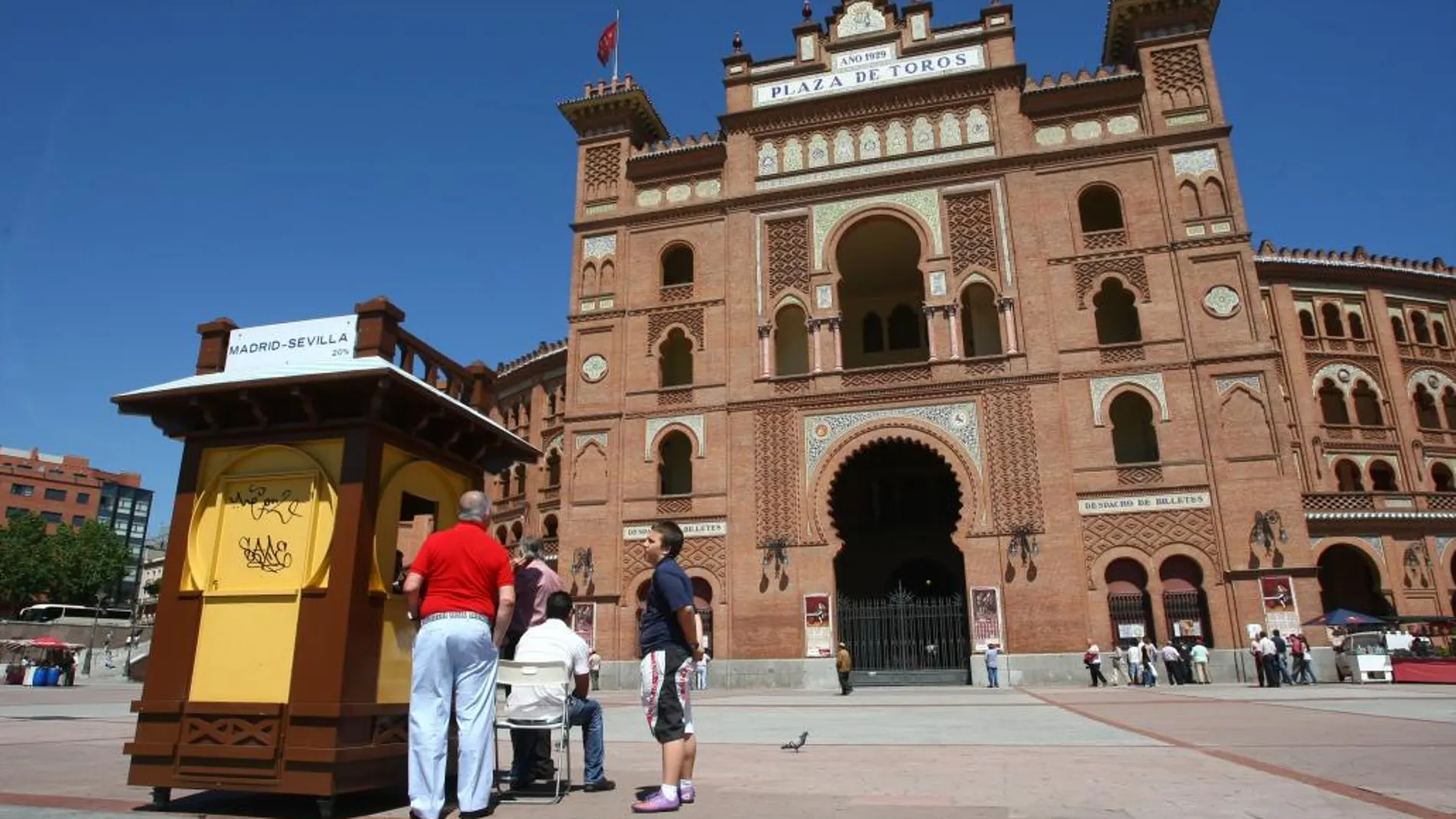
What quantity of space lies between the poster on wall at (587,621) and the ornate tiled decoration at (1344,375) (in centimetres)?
2633

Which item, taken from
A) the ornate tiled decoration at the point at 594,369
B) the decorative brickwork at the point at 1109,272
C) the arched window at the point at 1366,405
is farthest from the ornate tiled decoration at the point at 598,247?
the arched window at the point at 1366,405

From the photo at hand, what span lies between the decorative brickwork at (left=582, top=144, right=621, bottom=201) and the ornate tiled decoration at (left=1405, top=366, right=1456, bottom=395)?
2938 centimetres

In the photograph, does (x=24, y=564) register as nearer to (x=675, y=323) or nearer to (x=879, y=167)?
(x=675, y=323)

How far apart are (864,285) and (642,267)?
7742 mm

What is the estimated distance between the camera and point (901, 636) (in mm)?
23328

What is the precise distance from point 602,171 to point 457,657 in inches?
1012

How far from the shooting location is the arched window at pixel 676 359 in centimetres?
2709

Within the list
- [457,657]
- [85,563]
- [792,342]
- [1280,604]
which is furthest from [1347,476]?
[85,563]

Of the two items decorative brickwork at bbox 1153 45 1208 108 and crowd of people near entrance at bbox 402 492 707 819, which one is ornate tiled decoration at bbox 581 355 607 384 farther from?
crowd of people near entrance at bbox 402 492 707 819

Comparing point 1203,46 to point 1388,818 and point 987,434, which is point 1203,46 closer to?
point 987,434

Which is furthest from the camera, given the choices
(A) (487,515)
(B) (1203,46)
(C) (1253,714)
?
(B) (1203,46)

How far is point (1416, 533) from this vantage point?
92.5 ft

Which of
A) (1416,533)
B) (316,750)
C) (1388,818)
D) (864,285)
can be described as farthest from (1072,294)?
(316,750)

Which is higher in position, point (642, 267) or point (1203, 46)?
point (1203, 46)
